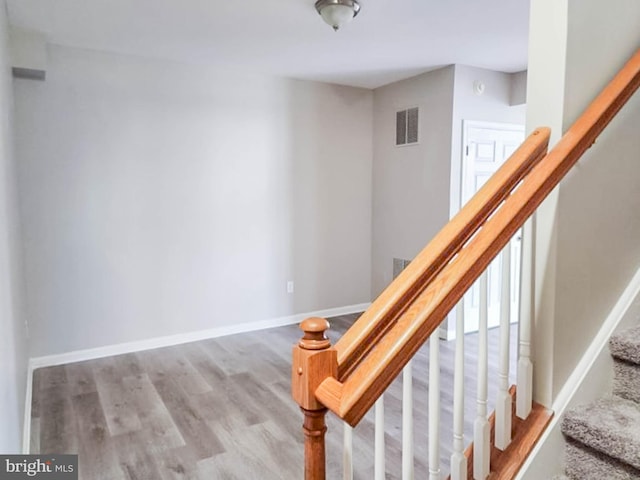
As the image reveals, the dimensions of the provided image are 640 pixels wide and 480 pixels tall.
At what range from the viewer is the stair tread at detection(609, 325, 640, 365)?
4.45 ft

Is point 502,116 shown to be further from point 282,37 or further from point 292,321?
point 292,321

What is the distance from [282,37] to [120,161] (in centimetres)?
166

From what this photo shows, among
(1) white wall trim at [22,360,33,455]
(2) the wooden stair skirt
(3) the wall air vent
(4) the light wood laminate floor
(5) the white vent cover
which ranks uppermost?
(3) the wall air vent

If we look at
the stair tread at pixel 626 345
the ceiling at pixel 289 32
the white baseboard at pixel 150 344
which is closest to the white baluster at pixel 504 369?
the stair tread at pixel 626 345

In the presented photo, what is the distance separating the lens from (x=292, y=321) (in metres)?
4.61

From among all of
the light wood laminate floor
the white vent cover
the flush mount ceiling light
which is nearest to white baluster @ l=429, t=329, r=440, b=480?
the light wood laminate floor

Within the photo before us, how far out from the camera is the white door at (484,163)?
410 cm

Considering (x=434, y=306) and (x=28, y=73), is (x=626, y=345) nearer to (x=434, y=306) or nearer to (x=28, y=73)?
(x=434, y=306)

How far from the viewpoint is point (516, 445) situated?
1.28m

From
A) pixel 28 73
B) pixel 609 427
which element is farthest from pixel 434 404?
pixel 28 73

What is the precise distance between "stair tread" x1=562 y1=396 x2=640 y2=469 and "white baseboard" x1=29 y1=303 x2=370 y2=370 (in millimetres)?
3354

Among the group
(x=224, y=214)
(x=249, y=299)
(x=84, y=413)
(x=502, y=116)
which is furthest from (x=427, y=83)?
(x=84, y=413)

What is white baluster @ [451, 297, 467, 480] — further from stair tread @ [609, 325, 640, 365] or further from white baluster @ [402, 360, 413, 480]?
stair tread @ [609, 325, 640, 365]

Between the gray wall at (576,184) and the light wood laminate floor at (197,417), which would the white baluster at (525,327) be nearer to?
the gray wall at (576,184)
